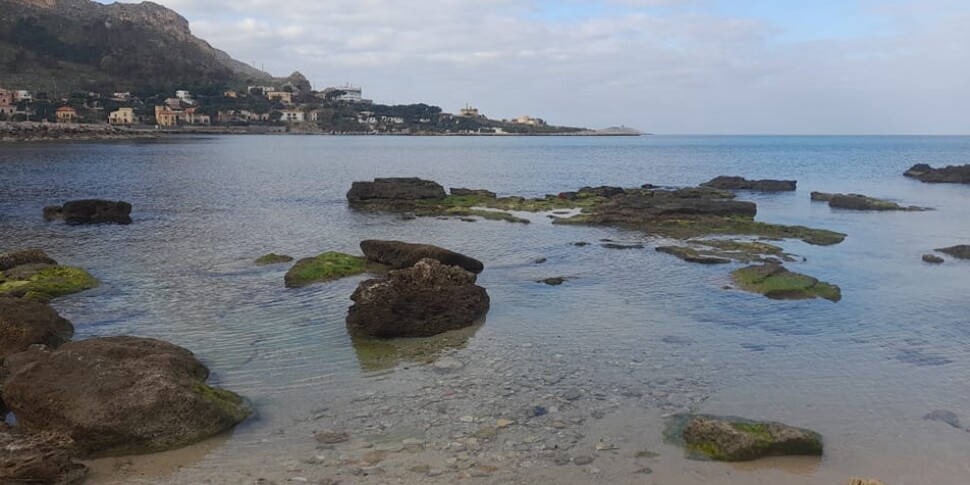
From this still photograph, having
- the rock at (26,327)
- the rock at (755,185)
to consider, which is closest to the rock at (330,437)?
the rock at (26,327)

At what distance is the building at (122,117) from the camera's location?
634ft

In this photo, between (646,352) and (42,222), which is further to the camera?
(42,222)

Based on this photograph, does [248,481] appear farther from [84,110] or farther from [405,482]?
[84,110]

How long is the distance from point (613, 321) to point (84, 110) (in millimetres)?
202633

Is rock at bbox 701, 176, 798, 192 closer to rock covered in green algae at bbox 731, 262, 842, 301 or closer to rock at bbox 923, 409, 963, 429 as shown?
rock covered in green algae at bbox 731, 262, 842, 301

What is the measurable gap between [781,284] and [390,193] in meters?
30.2

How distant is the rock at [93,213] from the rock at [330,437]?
28028mm

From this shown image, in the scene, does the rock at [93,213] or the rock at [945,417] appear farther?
the rock at [93,213]

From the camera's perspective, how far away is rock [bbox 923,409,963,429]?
10148 mm

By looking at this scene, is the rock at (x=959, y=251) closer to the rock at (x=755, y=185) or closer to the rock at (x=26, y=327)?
the rock at (x=26, y=327)

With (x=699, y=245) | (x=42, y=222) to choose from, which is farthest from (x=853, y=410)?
(x=42, y=222)

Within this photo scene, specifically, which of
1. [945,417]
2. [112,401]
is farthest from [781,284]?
[112,401]

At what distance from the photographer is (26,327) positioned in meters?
12.7

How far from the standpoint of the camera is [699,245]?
26.6m
